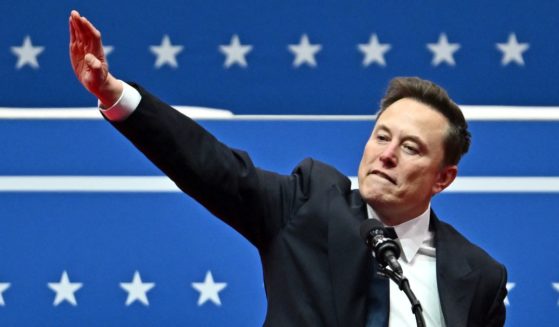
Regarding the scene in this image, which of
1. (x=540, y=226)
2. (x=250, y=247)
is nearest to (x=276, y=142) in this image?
(x=250, y=247)

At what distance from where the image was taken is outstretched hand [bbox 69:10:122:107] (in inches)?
72.2

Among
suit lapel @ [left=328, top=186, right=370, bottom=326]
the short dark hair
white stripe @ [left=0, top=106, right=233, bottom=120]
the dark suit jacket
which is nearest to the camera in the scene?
the dark suit jacket

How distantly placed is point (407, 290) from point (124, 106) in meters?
0.52

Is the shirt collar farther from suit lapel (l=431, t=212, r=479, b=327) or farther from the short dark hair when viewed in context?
the short dark hair

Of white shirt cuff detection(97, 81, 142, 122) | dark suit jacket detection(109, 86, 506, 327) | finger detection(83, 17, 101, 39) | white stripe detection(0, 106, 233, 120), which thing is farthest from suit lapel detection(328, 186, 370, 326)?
white stripe detection(0, 106, 233, 120)

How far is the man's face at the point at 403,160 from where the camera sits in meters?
2.16

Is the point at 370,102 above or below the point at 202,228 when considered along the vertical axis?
above

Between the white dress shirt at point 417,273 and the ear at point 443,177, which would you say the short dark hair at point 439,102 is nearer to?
the ear at point 443,177

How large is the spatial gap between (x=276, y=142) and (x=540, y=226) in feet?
2.17

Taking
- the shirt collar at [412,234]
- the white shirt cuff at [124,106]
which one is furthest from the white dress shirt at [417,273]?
the white shirt cuff at [124,106]

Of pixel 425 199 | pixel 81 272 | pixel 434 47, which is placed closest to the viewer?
pixel 425 199

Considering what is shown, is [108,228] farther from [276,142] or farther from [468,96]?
[468,96]

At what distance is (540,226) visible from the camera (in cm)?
287

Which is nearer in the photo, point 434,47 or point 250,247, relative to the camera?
point 250,247
